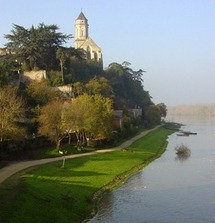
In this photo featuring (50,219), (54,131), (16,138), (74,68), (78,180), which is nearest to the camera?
(50,219)

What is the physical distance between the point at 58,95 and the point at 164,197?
3842cm

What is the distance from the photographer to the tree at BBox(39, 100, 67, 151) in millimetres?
45562

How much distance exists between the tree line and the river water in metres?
11.5

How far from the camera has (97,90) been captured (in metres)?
69.1

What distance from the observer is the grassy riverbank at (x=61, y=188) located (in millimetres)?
22125

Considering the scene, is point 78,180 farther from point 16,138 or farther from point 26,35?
point 26,35

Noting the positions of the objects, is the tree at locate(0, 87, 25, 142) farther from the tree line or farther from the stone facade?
the stone facade

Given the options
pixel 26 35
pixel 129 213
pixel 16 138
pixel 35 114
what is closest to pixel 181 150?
pixel 35 114

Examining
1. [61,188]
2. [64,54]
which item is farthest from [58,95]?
[61,188]

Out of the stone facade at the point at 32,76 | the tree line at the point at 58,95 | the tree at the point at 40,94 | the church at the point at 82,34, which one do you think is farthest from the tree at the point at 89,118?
the church at the point at 82,34

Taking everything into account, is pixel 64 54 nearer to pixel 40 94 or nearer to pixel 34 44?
pixel 34 44

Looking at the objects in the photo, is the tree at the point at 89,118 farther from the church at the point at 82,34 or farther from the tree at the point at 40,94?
the church at the point at 82,34

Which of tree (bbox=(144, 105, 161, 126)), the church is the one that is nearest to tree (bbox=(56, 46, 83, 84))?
the church

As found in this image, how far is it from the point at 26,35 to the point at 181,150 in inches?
1529
